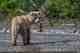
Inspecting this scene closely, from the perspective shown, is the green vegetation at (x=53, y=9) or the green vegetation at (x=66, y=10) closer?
the green vegetation at (x=53, y=9)

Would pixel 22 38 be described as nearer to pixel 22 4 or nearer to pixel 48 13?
pixel 22 4

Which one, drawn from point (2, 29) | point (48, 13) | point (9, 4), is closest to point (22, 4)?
point (9, 4)

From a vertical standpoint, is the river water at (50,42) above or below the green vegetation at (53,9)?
below

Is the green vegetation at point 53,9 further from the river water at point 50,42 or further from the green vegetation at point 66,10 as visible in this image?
the river water at point 50,42

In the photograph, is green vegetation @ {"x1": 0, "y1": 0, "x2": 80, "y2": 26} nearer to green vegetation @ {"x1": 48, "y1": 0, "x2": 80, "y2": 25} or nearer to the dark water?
green vegetation @ {"x1": 48, "y1": 0, "x2": 80, "y2": 25}

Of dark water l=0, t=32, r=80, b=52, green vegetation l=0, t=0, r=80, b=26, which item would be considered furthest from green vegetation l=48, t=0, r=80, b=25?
dark water l=0, t=32, r=80, b=52

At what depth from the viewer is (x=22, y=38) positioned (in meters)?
3.18

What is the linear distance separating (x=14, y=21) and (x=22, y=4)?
0.33 meters

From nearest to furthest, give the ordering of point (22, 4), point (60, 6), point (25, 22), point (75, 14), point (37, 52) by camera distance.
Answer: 1. point (37, 52)
2. point (25, 22)
3. point (22, 4)
4. point (75, 14)
5. point (60, 6)

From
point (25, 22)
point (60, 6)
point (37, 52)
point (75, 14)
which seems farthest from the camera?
point (60, 6)

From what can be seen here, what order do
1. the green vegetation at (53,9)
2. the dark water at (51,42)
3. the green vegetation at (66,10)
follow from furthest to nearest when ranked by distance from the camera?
the green vegetation at (66,10) < the green vegetation at (53,9) < the dark water at (51,42)

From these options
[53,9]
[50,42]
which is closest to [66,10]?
[53,9]

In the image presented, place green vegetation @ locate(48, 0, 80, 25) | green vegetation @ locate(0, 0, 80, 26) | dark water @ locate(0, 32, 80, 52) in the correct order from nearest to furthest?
dark water @ locate(0, 32, 80, 52) < green vegetation @ locate(0, 0, 80, 26) < green vegetation @ locate(48, 0, 80, 25)

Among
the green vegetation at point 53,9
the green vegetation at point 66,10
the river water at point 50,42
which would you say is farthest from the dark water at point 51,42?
the green vegetation at point 66,10
